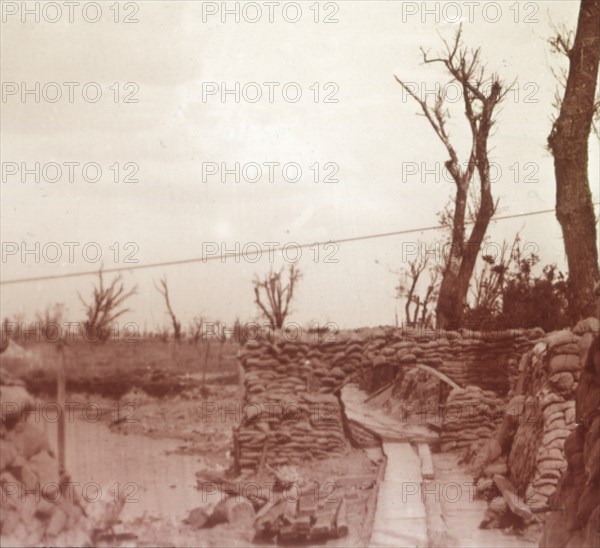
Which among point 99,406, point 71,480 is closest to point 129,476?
point 99,406

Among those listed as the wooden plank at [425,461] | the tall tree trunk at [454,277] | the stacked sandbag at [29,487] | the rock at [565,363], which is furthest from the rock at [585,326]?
the tall tree trunk at [454,277]

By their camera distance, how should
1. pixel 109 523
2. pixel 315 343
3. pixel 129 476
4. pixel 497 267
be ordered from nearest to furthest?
pixel 109 523, pixel 129 476, pixel 315 343, pixel 497 267

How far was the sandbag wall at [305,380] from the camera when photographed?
12562 mm

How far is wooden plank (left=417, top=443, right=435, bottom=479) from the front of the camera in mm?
11398

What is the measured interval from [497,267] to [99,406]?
10.7 metres

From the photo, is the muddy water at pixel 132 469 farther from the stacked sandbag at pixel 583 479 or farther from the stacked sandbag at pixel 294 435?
the stacked sandbag at pixel 583 479

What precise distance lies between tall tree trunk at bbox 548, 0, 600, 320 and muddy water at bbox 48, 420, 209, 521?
628 centimetres

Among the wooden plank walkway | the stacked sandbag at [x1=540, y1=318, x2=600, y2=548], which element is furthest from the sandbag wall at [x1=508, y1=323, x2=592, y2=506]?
the stacked sandbag at [x1=540, y1=318, x2=600, y2=548]

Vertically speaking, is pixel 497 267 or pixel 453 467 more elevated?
pixel 497 267

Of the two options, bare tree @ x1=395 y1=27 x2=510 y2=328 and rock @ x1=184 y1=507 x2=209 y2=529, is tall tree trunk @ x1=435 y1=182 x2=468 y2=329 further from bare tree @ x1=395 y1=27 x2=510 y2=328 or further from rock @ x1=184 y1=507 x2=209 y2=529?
rock @ x1=184 y1=507 x2=209 y2=529

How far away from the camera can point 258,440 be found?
40.9 ft

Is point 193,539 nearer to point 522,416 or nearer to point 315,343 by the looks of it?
point 522,416

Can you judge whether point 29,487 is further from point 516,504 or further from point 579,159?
point 579,159

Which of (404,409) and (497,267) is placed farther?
(497,267)
